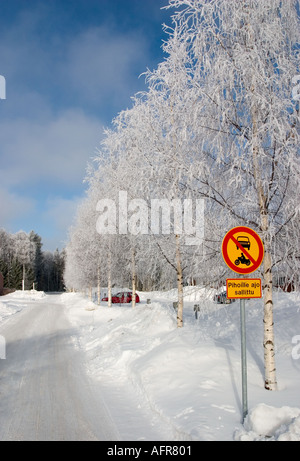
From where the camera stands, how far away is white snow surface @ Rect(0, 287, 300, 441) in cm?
487

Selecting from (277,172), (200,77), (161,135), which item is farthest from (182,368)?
(161,135)

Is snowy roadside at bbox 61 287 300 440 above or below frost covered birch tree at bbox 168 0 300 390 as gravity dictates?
below

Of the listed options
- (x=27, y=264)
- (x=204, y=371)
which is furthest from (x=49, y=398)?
(x=27, y=264)

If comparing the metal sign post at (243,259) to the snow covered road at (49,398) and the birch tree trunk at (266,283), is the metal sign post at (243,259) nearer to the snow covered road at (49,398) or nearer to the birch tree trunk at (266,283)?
the birch tree trunk at (266,283)

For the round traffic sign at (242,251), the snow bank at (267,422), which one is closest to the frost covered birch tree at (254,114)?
the round traffic sign at (242,251)

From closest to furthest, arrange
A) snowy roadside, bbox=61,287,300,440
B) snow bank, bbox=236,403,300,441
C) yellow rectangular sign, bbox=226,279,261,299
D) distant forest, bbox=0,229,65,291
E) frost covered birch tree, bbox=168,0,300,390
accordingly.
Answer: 1. snow bank, bbox=236,403,300,441
2. snowy roadside, bbox=61,287,300,440
3. yellow rectangular sign, bbox=226,279,261,299
4. frost covered birch tree, bbox=168,0,300,390
5. distant forest, bbox=0,229,65,291

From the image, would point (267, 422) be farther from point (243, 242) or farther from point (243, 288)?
point (243, 242)

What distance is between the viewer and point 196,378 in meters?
7.10

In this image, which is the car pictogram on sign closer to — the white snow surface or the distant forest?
the white snow surface

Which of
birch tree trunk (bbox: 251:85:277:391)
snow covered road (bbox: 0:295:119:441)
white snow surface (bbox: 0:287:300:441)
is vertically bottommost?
snow covered road (bbox: 0:295:119:441)

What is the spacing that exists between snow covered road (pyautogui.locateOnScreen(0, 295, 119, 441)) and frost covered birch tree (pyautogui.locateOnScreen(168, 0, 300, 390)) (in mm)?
3430

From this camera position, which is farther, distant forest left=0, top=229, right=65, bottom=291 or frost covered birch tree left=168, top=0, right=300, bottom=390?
distant forest left=0, top=229, right=65, bottom=291

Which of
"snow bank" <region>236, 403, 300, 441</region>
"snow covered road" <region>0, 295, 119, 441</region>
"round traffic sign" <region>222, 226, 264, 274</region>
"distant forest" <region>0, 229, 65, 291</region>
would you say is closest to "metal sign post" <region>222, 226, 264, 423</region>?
"round traffic sign" <region>222, 226, 264, 274</region>

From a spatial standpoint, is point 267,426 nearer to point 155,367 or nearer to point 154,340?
point 155,367
